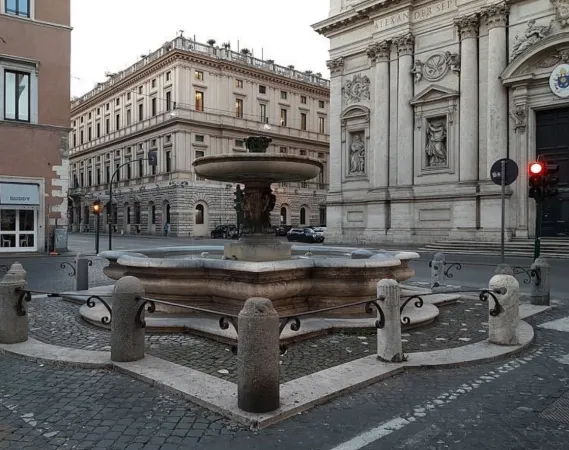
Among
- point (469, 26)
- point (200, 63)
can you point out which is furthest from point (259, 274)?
point (200, 63)

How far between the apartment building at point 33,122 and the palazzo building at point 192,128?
18.1 metres

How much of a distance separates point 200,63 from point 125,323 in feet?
155

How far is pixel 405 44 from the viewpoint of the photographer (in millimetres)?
29781

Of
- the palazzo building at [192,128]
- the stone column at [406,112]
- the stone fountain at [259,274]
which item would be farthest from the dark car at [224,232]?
the stone fountain at [259,274]

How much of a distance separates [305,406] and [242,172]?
15.7 ft

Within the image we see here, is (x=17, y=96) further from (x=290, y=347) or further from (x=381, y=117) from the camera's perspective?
(x=290, y=347)

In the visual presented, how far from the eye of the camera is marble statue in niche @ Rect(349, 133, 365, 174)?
3291 centimetres

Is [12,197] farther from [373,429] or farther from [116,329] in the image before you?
[373,429]

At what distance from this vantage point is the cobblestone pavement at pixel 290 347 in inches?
212

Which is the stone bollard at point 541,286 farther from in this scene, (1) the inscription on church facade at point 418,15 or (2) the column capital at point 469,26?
(1) the inscription on church facade at point 418,15

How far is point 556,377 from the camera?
5129 millimetres

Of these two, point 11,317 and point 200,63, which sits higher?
point 200,63

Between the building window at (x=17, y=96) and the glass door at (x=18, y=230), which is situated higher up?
the building window at (x=17, y=96)

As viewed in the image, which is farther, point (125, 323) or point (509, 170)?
point (509, 170)
